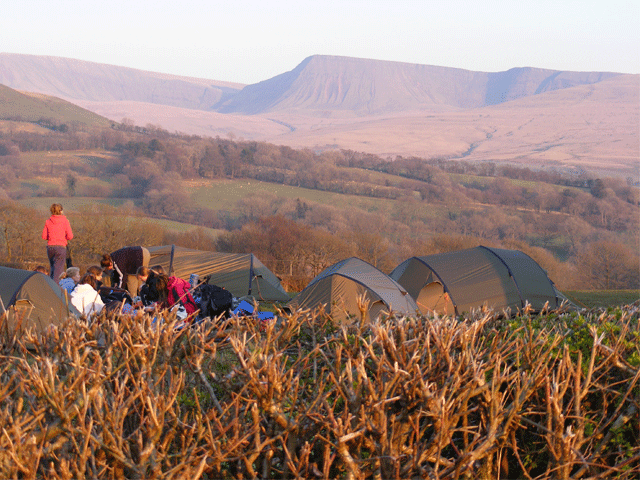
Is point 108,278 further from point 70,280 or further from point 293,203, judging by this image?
point 293,203

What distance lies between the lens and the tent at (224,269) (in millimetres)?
17500

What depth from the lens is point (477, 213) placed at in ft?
247

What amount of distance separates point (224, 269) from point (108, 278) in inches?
130

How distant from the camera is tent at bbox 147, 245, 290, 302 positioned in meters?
17.5

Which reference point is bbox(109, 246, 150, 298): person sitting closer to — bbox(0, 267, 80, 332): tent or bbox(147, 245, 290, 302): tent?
bbox(147, 245, 290, 302): tent

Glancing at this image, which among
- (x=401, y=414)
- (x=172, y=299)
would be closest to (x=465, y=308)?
(x=172, y=299)

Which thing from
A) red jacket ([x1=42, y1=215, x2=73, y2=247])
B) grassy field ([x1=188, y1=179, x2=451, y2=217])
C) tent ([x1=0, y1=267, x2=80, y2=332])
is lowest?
grassy field ([x1=188, y1=179, x2=451, y2=217])

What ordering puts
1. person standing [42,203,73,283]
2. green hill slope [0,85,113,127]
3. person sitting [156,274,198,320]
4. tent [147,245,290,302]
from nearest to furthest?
person sitting [156,274,198,320], person standing [42,203,73,283], tent [147,245,290,302], green hill slope [0,85,113,127]

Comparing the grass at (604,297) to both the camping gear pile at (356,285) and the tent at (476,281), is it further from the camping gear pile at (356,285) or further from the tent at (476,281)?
the camping gear pile at (356,285)

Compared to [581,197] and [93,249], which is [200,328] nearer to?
[93,249]

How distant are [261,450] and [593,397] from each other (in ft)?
8.03

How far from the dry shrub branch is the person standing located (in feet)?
29.3

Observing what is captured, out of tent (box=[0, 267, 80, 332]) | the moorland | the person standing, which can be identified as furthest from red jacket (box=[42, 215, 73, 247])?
the moorland

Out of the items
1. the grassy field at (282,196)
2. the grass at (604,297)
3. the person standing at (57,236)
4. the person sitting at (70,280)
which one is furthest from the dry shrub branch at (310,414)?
the grassy field at (282,196)
